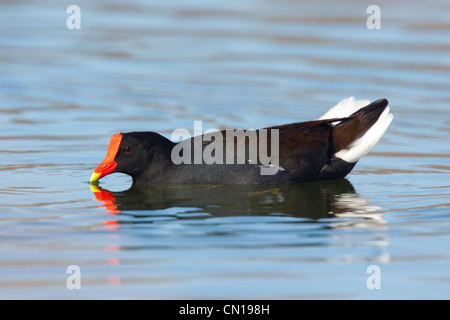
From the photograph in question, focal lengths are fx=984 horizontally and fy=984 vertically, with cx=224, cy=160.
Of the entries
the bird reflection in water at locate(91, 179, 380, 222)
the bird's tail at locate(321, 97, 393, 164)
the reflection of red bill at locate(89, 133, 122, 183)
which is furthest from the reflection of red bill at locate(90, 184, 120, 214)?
the bird's tail at locate(321, 97, 393, 164)

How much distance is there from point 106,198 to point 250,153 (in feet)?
4.33

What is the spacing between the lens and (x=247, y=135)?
8781 millimetres

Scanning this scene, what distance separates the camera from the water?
246 inches

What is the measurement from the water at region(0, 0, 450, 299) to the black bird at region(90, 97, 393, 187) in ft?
0.49

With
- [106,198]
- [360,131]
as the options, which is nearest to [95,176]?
[106,198]

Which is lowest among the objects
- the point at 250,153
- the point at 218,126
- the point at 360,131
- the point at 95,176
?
the point at 95,176

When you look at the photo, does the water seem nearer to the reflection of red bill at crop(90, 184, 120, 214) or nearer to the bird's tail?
the reflection of red bill at crop(90, 184, 120, 214)

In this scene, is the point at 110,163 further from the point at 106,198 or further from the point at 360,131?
the point at 360,131

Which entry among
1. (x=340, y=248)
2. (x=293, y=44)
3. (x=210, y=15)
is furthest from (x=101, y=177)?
(x=210, y=15)

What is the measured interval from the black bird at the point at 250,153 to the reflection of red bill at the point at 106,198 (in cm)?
14

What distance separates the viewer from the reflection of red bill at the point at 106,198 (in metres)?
7.99

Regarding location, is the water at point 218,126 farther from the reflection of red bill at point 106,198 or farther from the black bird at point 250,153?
the black bird at point 250,153

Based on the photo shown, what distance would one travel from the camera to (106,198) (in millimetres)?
8445
